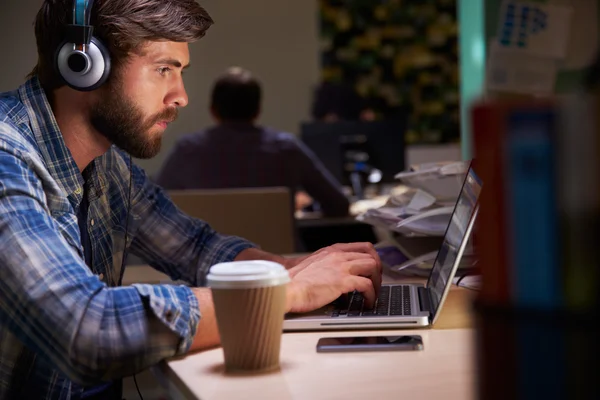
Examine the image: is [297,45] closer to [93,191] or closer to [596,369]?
[93,191]

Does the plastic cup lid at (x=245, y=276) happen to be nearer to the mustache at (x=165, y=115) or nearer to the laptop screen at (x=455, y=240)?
the laptop screen at (x=455, y=240)

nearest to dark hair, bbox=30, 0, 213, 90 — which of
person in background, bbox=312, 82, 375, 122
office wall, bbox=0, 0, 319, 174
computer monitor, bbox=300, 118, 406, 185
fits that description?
computer monitor, bbox=300, 118, 406, 185

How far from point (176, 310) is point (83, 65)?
1.58ft

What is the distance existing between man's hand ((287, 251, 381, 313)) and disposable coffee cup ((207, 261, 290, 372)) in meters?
0.16

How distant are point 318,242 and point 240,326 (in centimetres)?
244

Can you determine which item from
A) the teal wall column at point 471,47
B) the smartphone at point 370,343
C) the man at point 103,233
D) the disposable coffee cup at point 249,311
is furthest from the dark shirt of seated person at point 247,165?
the disposable coffee cup at point 249,311

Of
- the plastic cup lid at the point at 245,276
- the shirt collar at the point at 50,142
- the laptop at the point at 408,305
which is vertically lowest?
the laptop at the point at 408,305

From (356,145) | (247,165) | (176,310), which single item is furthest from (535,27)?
(176,310)

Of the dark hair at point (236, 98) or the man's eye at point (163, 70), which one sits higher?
the man's eye at point (163, 70)

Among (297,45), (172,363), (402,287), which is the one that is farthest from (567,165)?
(297,45)

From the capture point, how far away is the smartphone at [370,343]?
94cm

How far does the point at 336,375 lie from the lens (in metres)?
0.84

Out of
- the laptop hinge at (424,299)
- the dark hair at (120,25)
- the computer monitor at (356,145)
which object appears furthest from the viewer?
the computer monitor at (356,145)

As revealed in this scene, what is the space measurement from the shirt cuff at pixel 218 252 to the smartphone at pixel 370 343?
1.67ft
